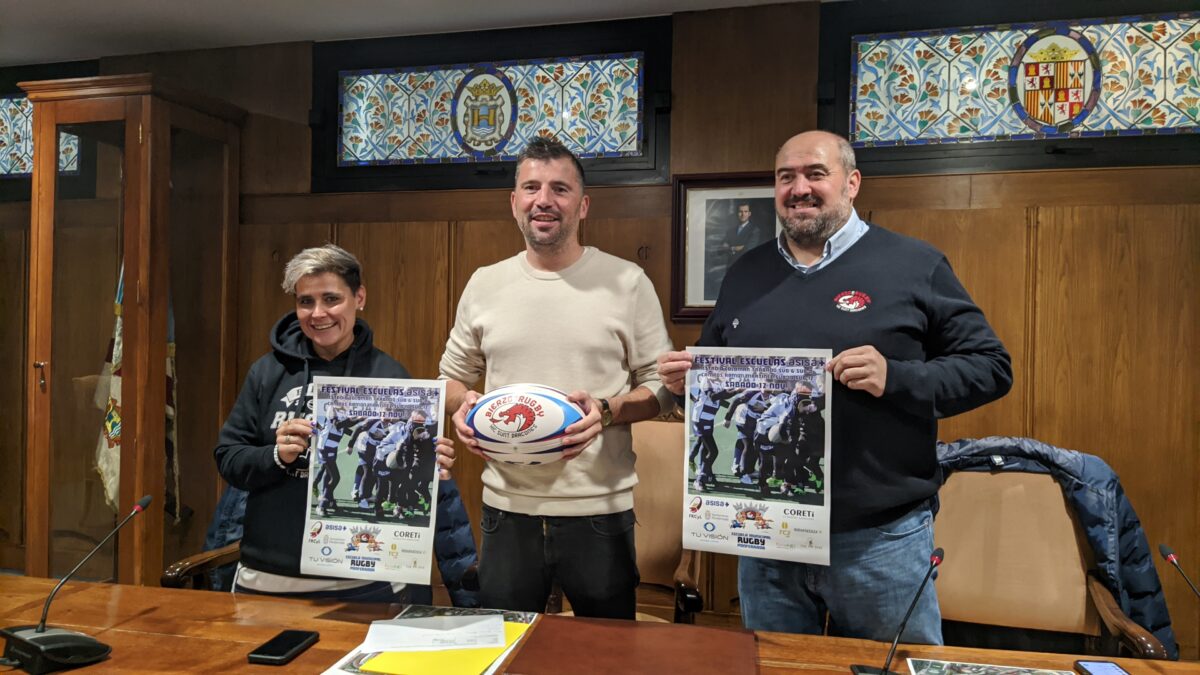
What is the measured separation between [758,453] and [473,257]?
7.59ft

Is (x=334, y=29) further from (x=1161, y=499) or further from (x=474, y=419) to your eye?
(x=1161, y=499)

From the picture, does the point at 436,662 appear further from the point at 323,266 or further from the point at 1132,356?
the point at 1132,356

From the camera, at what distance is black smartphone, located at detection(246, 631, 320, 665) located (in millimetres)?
1306

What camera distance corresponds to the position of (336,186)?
380 centimetres

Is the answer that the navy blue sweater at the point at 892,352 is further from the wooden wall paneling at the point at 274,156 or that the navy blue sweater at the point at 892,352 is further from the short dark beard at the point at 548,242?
the wooden wall paneling at the point at 274,156

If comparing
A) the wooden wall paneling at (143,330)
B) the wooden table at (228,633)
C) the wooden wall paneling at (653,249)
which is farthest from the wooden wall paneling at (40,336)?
the wooden wall paneling at (653,249)

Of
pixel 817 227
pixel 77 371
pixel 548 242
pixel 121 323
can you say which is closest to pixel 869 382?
pixel 817 227

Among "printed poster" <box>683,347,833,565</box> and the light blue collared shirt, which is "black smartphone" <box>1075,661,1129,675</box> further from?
the light blue collared shirt

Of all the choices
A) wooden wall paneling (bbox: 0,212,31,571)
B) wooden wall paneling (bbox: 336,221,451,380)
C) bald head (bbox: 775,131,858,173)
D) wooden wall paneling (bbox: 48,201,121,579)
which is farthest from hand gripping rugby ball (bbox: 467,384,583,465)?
wooden wall paneling (bbox: 0,212,31,571)

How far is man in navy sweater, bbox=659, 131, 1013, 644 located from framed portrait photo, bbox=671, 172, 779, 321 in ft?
5.48

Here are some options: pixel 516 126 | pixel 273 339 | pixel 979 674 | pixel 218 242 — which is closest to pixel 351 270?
pixel 273 339

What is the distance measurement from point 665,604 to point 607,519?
113 cm

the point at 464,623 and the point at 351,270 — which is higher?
the point at 351,270

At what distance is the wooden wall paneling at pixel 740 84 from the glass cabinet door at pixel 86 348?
2565 mm
